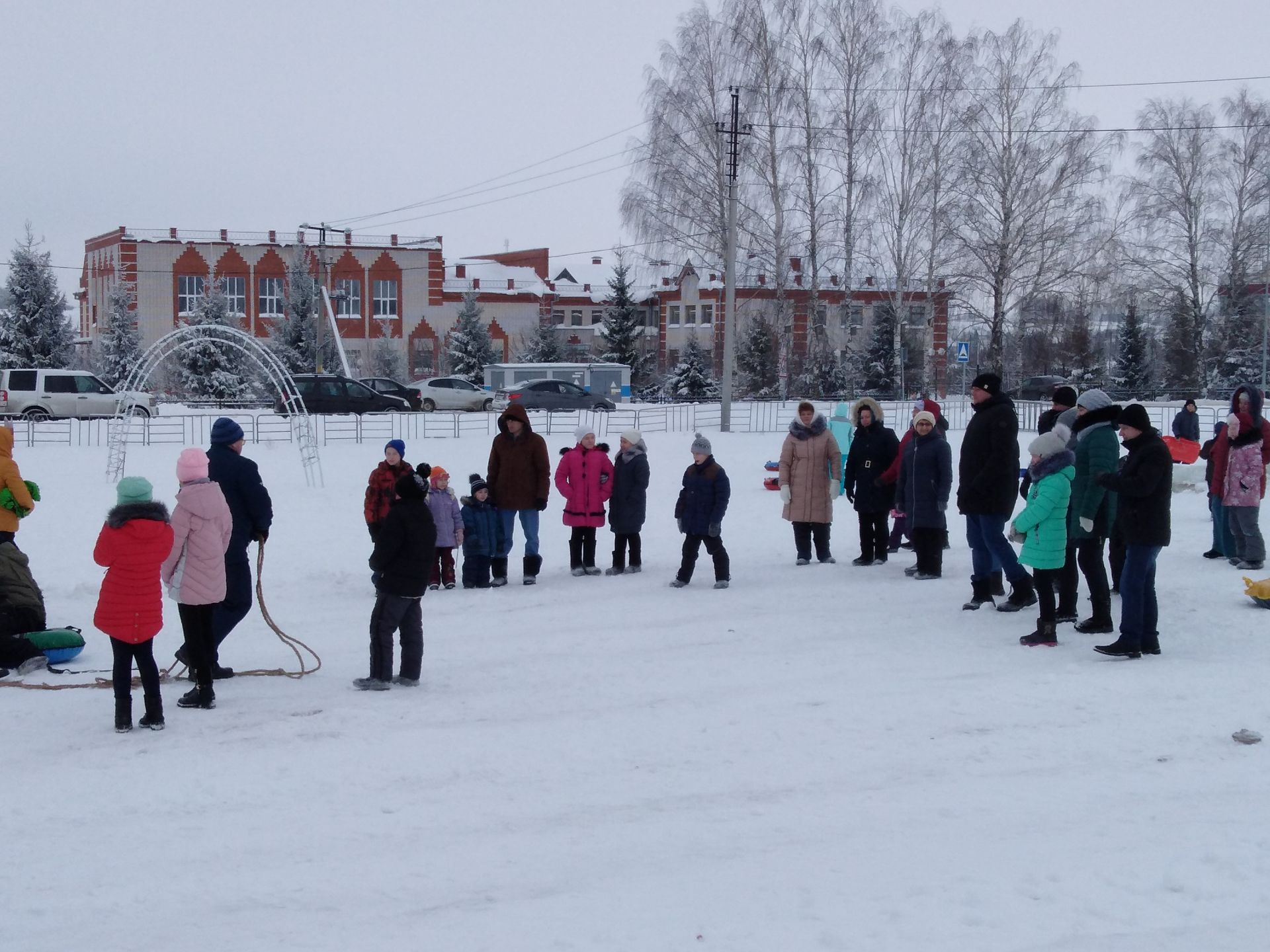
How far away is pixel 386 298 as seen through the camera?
224 ft

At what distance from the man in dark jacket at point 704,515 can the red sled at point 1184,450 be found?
1069cm

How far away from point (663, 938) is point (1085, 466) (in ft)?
18.4

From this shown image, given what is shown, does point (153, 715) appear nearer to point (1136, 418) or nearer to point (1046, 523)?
point (1046, 523)

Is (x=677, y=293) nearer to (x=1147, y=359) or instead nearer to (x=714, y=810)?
(x=1147, y=359)

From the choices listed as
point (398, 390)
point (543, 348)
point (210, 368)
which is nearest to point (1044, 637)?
point (398, 390)

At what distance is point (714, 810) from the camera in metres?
5.38

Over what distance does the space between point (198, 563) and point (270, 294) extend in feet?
205

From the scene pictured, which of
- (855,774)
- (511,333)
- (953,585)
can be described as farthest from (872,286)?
(855,774)

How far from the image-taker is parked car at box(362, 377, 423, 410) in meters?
39.0

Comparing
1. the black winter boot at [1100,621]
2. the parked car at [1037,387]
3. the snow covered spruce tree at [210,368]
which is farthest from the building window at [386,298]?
the black winter boot at [1100,621]

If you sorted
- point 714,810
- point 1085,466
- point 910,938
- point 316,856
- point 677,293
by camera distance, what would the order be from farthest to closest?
point 677,293
point 1085,466
point 714,810
point 316,856
point 910,938

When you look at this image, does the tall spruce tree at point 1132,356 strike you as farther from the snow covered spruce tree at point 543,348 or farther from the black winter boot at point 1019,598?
the black winter boot at point 1019,598

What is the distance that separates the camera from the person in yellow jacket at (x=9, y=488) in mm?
9016

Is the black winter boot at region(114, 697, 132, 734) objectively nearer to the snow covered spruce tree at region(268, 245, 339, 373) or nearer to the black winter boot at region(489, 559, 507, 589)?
the black winter boot at region(489, 559, 507, 589)
